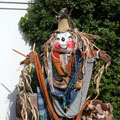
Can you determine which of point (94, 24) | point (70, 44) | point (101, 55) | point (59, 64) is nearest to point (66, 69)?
point (59, 64)

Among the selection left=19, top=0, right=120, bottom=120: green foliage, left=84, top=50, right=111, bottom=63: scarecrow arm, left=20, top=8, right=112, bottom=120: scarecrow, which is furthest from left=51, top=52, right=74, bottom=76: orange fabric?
left=19, top=0, right=120, bottom=120: green foliage

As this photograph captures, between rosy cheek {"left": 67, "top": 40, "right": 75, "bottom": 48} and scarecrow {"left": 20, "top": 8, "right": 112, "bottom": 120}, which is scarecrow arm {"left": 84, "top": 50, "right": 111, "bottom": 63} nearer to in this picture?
scarecrow {"left": 20, "top": 8, "right": 112, "bottom": 120}

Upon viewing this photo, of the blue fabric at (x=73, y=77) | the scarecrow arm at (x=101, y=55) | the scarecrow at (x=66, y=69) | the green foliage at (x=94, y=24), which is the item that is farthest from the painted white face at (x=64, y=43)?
the green foliage at (x=94, y=24)

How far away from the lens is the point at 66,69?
8.23 feet

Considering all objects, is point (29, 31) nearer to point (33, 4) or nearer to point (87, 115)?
point (33, 4)

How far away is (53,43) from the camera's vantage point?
2.52 metres

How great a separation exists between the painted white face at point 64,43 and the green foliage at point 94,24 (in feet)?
2.44

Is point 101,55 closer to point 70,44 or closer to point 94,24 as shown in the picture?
point 70,44

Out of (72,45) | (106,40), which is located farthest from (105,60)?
(106,40)

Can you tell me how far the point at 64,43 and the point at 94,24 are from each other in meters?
0.92

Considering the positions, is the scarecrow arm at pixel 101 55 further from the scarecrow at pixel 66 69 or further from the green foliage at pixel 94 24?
the green foliage at pixel 94 24

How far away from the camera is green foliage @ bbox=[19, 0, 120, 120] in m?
3.07

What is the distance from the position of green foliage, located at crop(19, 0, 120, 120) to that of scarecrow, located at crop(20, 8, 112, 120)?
566 mm

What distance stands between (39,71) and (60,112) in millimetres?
572
